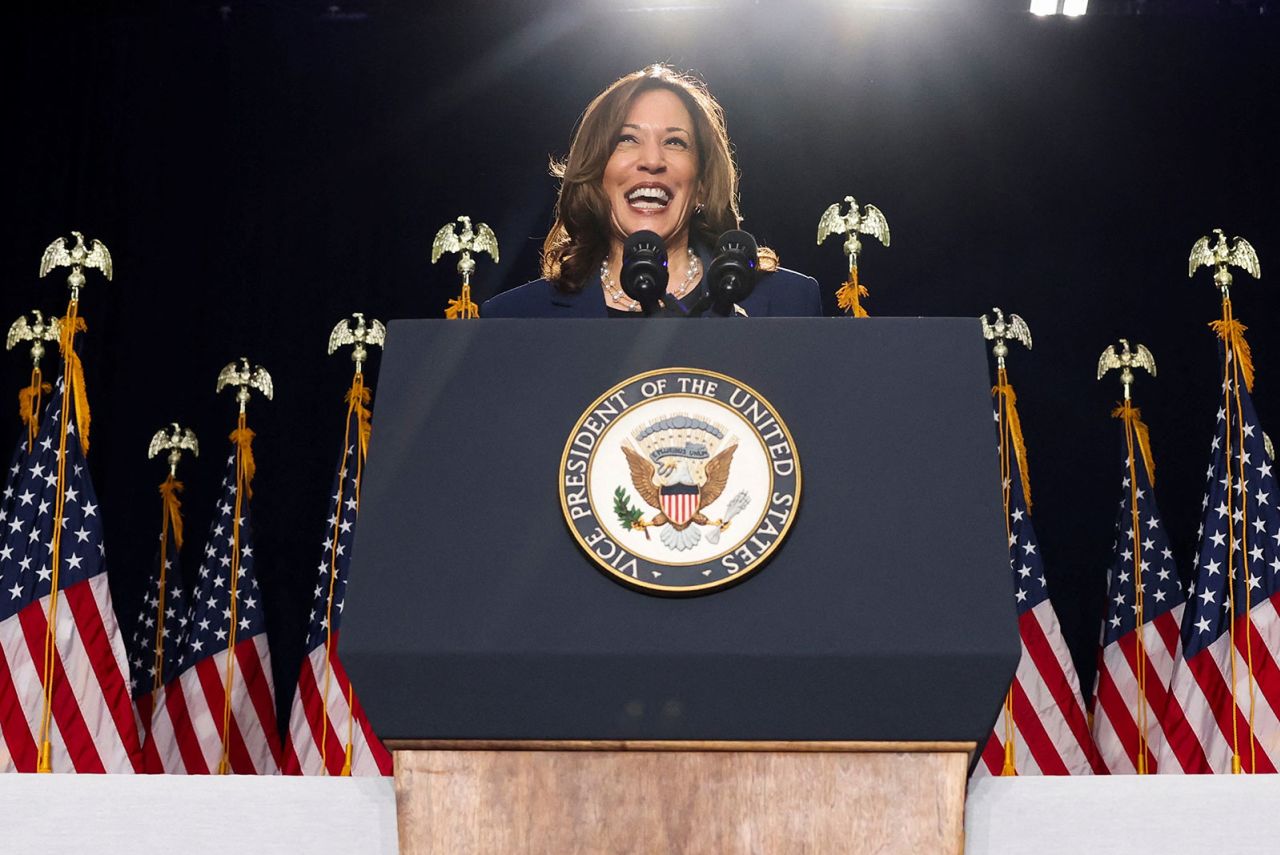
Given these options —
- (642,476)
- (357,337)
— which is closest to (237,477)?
(357,337)

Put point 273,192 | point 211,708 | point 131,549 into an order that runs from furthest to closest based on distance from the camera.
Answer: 1. point 273,192
2. point 131,549
3. point 211,708

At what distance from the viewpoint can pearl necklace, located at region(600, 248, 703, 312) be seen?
8.37 feet

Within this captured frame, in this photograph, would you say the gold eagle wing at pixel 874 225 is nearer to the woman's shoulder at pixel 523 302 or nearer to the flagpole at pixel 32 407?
the woman's shoulder at pixel 523 302

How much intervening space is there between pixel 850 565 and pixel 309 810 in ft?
2.14

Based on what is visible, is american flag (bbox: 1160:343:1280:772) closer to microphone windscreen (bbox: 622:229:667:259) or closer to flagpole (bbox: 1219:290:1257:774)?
flagpole (bbox: 1219:290:1257:774)

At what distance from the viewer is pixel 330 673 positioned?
18.3ft

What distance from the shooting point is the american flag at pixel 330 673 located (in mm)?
5410

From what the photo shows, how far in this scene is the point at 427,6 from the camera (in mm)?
7180

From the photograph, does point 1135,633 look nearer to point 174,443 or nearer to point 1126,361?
point 1126,361

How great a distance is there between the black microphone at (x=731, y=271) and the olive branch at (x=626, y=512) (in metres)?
0.38

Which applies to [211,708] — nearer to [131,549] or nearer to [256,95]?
[131,549]

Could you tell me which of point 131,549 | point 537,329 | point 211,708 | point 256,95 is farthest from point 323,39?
point 537,329

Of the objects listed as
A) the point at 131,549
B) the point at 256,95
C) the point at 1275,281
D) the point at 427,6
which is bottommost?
the point at 131,549

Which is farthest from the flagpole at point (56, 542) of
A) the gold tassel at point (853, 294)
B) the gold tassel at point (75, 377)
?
the gold tassel at point (853, 294)
